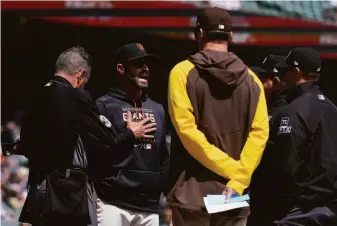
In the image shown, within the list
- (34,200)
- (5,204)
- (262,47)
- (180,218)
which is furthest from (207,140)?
(262,47)

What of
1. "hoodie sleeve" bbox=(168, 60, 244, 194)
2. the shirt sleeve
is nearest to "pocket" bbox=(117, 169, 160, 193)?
the shirt sleeve

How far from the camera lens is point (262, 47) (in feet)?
53.3

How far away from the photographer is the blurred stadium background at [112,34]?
1239 centimetres

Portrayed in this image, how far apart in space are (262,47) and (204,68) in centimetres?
1211

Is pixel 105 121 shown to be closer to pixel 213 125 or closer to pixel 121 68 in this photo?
pixel 121 68

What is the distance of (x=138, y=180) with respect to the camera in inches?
203

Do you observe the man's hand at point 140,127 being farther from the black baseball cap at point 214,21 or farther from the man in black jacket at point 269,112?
the black baseball cap at point 214,21

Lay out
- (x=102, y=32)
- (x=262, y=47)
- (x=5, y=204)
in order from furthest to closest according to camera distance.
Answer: (x=262, y=47) → (x=102, y=32) → (x=5, y=204)

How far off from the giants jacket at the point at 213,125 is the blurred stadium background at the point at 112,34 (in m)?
7.29

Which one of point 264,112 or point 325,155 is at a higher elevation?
point 264,112

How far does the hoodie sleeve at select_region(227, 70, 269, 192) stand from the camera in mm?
4332

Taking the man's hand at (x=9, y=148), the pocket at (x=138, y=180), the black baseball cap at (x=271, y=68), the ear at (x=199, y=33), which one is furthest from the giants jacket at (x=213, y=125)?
the man's hand at (x=9, y=148)

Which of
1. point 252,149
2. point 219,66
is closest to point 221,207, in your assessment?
point 252,149

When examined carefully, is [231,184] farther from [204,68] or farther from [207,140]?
[204,68]
